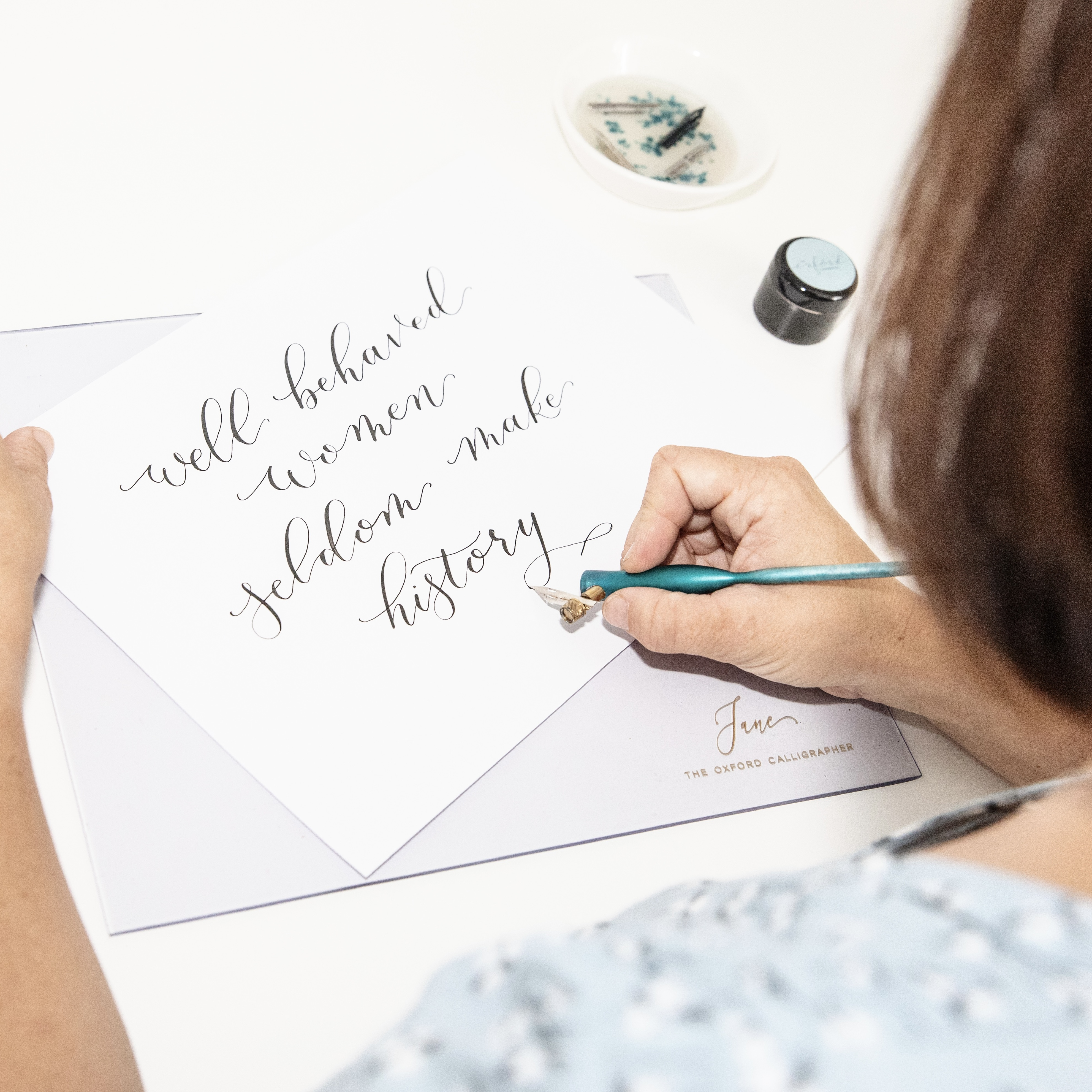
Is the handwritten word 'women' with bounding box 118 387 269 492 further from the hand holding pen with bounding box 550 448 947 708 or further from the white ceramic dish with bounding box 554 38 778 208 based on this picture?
the white ceramic dish with bounding box 554 38 778 208

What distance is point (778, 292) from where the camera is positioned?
634 mm

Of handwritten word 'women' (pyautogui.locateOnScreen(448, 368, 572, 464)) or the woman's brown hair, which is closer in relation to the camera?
the woman's brown hair

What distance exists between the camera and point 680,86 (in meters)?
0.73

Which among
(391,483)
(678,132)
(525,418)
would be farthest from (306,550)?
(678,132)

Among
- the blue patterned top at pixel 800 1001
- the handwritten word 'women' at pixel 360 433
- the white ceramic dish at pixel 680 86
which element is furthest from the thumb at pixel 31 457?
the white ceramic dish at pixel 680 86

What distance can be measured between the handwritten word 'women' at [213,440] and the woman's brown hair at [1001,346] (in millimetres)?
364

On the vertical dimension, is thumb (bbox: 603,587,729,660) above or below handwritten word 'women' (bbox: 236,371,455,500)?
below

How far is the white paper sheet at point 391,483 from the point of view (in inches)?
17.7

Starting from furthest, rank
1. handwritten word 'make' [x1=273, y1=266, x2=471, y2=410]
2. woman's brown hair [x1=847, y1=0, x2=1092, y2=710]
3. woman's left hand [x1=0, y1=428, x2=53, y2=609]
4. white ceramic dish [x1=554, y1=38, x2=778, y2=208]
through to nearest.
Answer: white ceramic dish [x1=554, y1=38, x2=778, y2=208] → handwritten word 'make' [x1=273, y1=266, x2=471, y2=410] → woman's left hand [x1=0, y1=428, x2=53, y2=609] → woman's brown hair [x1=847, y1=0, x2=1092, y2=710]

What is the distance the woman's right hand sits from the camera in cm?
48

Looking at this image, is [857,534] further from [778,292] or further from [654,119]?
[654,119]

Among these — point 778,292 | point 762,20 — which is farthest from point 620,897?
point 762,20

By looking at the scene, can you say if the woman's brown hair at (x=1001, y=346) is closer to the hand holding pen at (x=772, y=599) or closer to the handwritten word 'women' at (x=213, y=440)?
the hand holding pen at (x=772, y=599)

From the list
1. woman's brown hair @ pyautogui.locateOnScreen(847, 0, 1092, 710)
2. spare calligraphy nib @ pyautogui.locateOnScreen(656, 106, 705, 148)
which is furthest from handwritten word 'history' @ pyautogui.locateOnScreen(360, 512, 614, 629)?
spare calligraphy nib @ pyautogui.locateOnScreen(656, 106, 705, 148)
